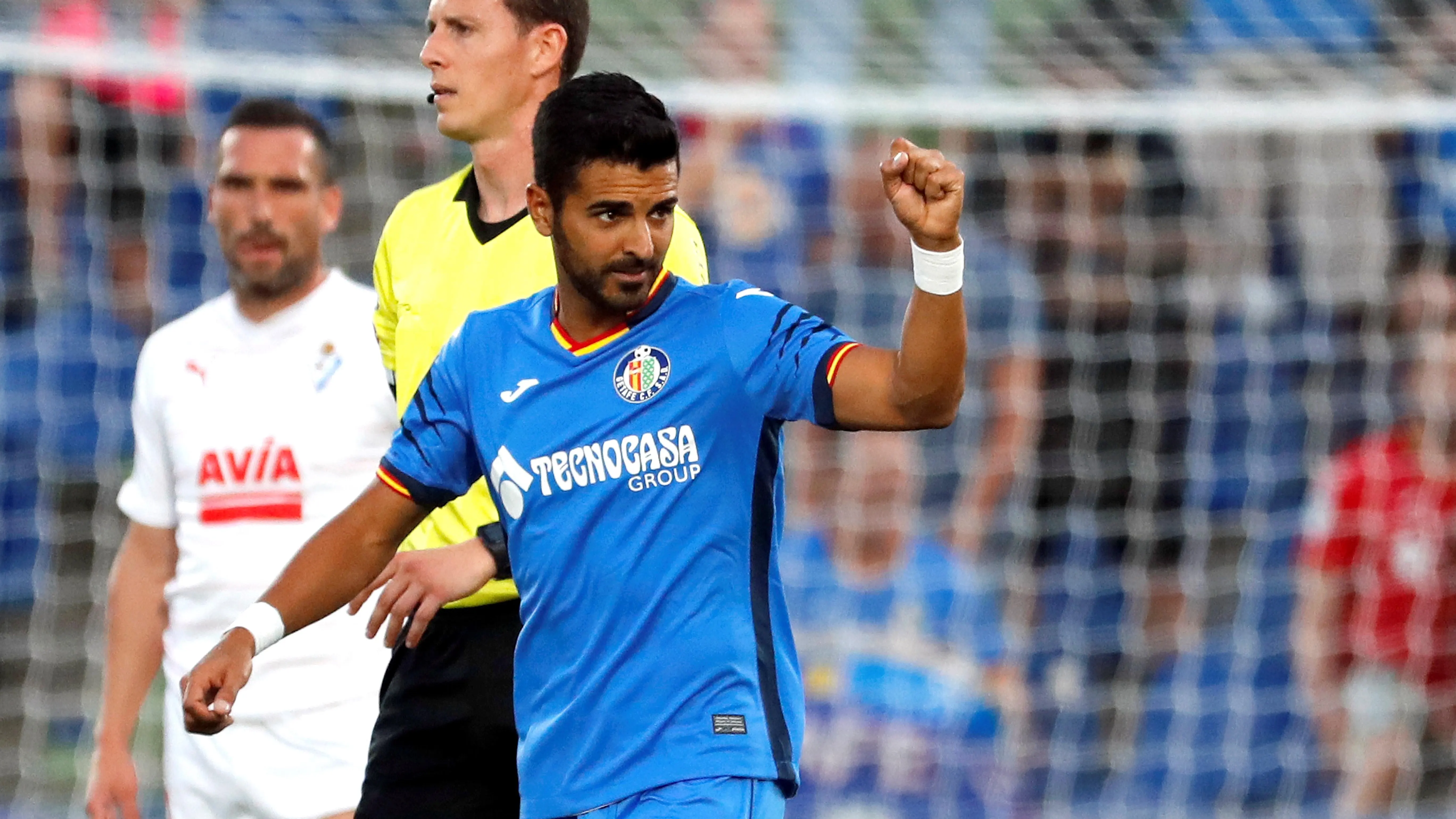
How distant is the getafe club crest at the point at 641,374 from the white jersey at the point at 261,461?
1.57 meters

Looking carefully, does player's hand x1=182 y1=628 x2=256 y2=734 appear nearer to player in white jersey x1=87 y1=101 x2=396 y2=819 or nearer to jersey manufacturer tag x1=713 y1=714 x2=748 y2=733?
jersey manufacturer tag x1=713 y1=714 x2=748 y2=733

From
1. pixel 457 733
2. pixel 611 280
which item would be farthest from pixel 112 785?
pixel 611 280

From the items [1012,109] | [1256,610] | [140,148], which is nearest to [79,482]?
[140,148]

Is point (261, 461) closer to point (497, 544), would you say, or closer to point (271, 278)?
point (271, 278)

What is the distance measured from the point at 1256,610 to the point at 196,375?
13.5ft

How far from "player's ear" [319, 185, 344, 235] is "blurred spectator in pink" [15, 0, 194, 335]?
247cm

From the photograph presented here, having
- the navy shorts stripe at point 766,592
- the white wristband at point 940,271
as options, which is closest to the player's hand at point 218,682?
the navy shorts stripe at point 766,592

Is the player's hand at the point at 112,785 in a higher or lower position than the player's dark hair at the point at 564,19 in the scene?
lower

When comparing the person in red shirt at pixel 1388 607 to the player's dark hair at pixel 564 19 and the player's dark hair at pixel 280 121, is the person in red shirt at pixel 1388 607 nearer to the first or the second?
the player's dark hair at pixel 280 121

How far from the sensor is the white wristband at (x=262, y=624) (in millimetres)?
2752

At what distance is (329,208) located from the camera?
15.3 feet

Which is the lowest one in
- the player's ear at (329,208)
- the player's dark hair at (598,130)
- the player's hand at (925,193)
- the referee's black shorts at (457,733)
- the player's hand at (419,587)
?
the referee's black shorts at (457,733)

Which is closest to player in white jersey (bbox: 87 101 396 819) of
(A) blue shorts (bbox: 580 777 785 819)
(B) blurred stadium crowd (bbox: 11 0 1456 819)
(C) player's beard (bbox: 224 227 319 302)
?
(C) player's beard (bbox: 224 227 319 302)

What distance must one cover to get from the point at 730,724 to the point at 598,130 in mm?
882
